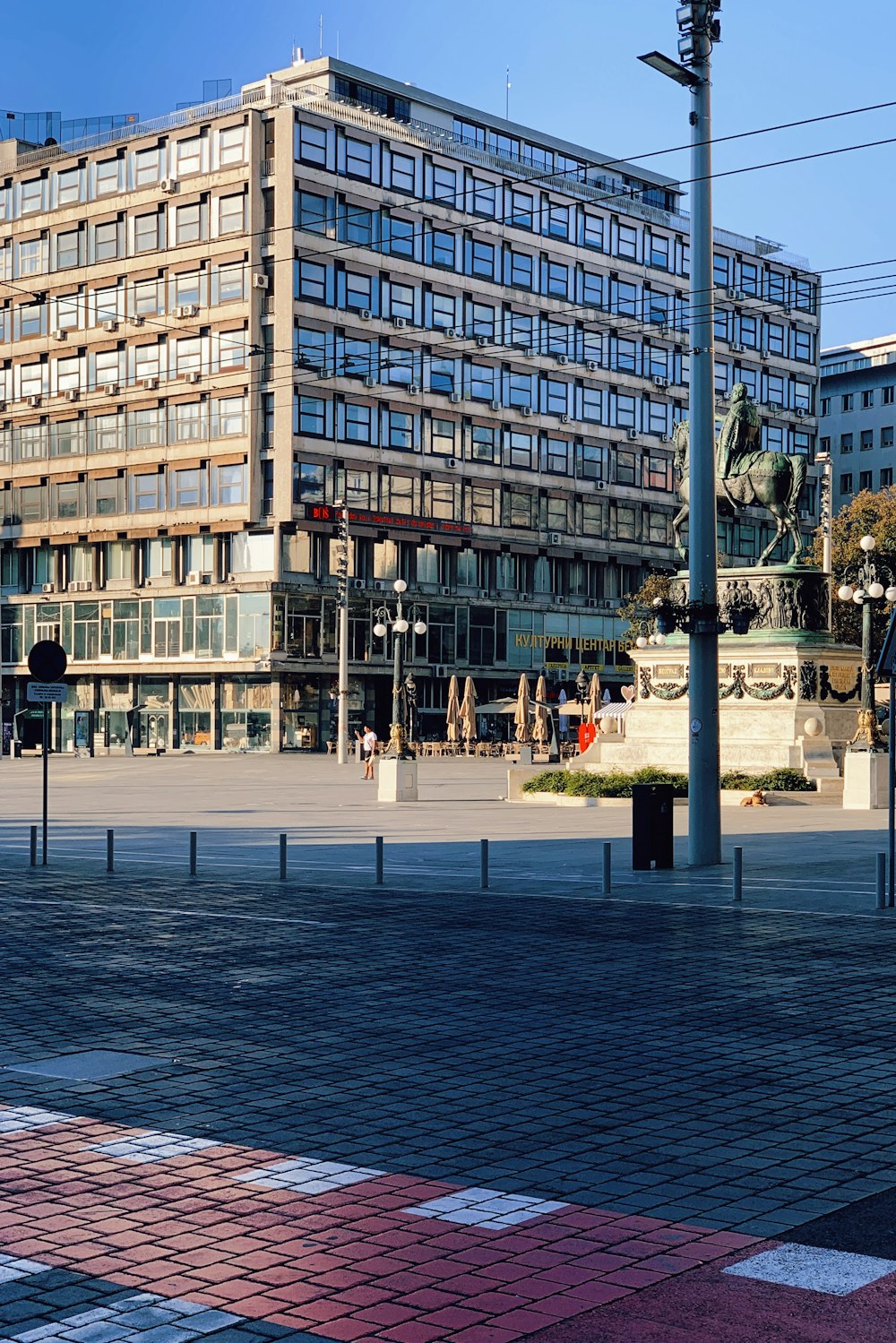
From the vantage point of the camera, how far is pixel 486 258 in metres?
89.7

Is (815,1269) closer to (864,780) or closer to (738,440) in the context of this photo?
(864,780)

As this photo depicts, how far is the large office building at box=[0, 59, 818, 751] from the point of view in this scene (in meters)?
80.3

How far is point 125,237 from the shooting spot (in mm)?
85062

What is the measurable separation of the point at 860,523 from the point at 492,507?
74.4ft

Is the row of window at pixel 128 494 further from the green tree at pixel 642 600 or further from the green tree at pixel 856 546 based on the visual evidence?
the green tree at pixel 856 546

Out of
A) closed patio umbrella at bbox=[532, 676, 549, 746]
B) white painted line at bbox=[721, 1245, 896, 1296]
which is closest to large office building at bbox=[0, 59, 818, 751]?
closed patio umbrella at bbox=[532, 676, 549, 746]

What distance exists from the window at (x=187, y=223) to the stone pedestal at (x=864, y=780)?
184 feet

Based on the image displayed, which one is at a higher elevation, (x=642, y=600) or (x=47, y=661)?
(x=642, y=600)

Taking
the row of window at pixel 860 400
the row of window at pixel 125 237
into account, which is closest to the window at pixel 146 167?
the row of window at pixel 125 237

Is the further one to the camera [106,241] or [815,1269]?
[106,241]

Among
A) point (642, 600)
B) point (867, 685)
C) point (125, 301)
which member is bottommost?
point (867, 685)

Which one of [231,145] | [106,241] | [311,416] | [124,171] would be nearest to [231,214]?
[231,145]

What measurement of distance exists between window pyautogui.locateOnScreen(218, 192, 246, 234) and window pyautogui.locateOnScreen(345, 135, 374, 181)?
5477 millimetres

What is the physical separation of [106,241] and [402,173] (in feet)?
49.9
